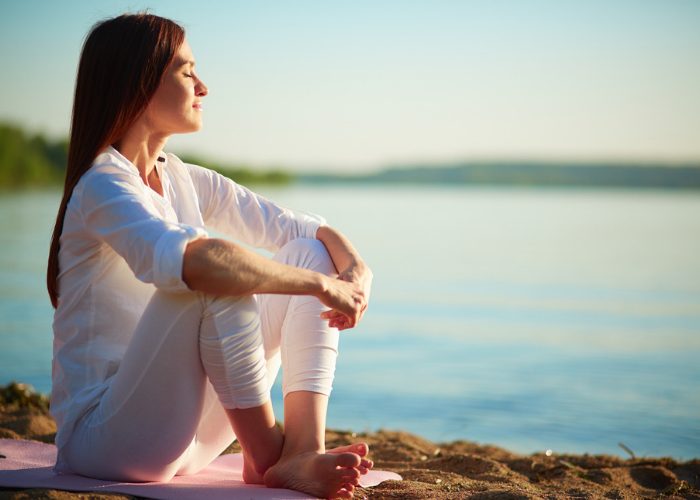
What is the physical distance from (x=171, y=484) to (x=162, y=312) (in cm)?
50

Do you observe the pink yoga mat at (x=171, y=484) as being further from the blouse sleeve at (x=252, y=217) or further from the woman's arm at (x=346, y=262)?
the blouse sleeve at (x=252, y=217)

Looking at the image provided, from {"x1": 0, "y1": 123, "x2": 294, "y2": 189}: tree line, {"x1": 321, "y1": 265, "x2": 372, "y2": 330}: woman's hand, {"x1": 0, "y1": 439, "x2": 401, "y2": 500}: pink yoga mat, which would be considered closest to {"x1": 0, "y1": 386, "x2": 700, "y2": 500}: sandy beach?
{"x1": 0, "y1": 439, "x2": 401, "y2": 500}: pink yoga mat

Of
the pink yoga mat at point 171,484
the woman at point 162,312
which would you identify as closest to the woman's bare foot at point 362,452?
the woman at point 162,312

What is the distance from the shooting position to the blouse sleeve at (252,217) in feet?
8.43

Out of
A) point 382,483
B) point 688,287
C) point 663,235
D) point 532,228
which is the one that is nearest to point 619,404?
point 382,483

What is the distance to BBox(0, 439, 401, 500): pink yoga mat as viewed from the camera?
2039mm

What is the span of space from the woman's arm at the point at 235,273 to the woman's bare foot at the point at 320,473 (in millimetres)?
399

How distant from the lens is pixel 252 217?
2.61 metres

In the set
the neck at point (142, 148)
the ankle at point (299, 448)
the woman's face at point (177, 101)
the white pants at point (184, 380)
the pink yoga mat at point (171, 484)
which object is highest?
the woman's face at point (177, 101)

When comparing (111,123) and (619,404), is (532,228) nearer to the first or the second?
(619,404)

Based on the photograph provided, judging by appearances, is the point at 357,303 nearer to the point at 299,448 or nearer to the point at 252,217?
the point at 299,448

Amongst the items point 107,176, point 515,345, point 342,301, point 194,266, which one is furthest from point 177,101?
point 515,345

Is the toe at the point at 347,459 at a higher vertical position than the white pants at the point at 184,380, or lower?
lower

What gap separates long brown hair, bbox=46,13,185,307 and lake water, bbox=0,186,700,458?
268cm
